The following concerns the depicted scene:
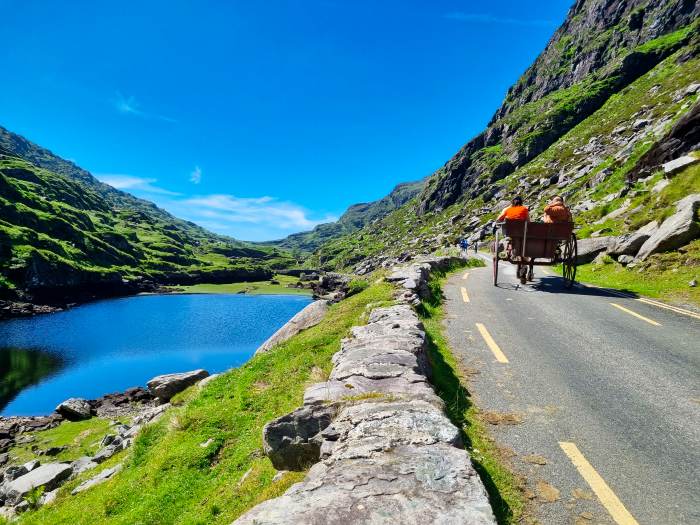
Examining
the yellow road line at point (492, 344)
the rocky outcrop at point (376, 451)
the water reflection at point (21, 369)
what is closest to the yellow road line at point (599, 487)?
the rocky outcrop at point (376, 451)

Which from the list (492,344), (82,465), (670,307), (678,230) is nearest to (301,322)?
(492,344)

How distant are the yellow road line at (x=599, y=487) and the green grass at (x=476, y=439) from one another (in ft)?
2.89

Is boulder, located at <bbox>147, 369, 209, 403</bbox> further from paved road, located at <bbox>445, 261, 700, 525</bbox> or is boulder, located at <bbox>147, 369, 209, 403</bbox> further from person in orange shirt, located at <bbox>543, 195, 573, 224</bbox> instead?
Answer: person in orange shirt, located at <bbox>543, 195, 573, 224</bbox>

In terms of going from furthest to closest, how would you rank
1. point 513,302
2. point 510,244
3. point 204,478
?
point 510,244 → point 513,302 → point 204,478

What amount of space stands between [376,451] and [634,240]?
23150mm

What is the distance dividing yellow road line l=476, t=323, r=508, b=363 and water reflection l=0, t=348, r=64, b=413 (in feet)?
177

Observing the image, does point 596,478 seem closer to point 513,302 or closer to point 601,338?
point 601,338

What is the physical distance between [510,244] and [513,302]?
3.88 metres

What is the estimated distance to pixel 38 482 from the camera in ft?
55.8

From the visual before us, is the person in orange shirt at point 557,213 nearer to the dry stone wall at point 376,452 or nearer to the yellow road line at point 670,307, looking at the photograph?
the yellow road line at point 670,307

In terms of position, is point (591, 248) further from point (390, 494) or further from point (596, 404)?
point (390, 494)

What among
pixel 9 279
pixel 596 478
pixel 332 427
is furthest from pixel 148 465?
pixel 9 279

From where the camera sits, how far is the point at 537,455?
18.4 feet

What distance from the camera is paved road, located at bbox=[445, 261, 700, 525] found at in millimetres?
4656
